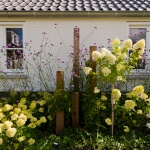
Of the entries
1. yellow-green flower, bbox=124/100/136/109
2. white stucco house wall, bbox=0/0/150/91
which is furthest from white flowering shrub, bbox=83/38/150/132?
white stucco house wall, bbox=0/0/150/91


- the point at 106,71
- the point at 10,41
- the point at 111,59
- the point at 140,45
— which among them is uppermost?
the point at 10,41

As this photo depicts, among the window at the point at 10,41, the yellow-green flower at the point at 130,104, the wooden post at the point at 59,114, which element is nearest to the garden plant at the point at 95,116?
the yellow-green flower at the point at 130,104

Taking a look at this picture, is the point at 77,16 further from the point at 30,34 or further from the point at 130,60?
the point at 130,60

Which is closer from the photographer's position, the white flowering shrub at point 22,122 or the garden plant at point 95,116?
the white flowering shrub at point 22,122

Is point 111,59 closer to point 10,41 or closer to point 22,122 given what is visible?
point 22,122

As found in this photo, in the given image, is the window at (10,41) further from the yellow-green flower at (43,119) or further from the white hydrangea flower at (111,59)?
the white hydrangea flower at (111,59)

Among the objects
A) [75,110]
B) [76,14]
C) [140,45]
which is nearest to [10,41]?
[76,14]

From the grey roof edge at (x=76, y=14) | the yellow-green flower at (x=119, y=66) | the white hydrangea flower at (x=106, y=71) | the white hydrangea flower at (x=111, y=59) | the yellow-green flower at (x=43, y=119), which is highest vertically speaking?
the grey roof edge at (x=76, y=14)

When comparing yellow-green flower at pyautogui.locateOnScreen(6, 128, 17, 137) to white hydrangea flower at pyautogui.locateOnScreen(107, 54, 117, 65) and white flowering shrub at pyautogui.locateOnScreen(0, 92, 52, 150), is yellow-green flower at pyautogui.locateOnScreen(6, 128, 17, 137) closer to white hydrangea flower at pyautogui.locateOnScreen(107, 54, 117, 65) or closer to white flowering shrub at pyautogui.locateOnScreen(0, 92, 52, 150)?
white flowering shrub at pyautogui.locateOnScreen(0, 92, 52, 150)

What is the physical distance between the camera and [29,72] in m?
7.00

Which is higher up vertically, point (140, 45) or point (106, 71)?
point (140, 45)

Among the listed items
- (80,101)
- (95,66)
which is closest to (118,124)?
(80,101)

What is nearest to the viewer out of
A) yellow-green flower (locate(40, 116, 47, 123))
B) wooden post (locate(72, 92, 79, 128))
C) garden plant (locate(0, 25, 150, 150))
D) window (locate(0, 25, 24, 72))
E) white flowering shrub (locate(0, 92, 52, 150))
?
white flowering shrub (locate(0, 92, 52, 150))

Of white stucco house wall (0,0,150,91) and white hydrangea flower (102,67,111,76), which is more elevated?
white stucco house wall (0,0,150,91)
